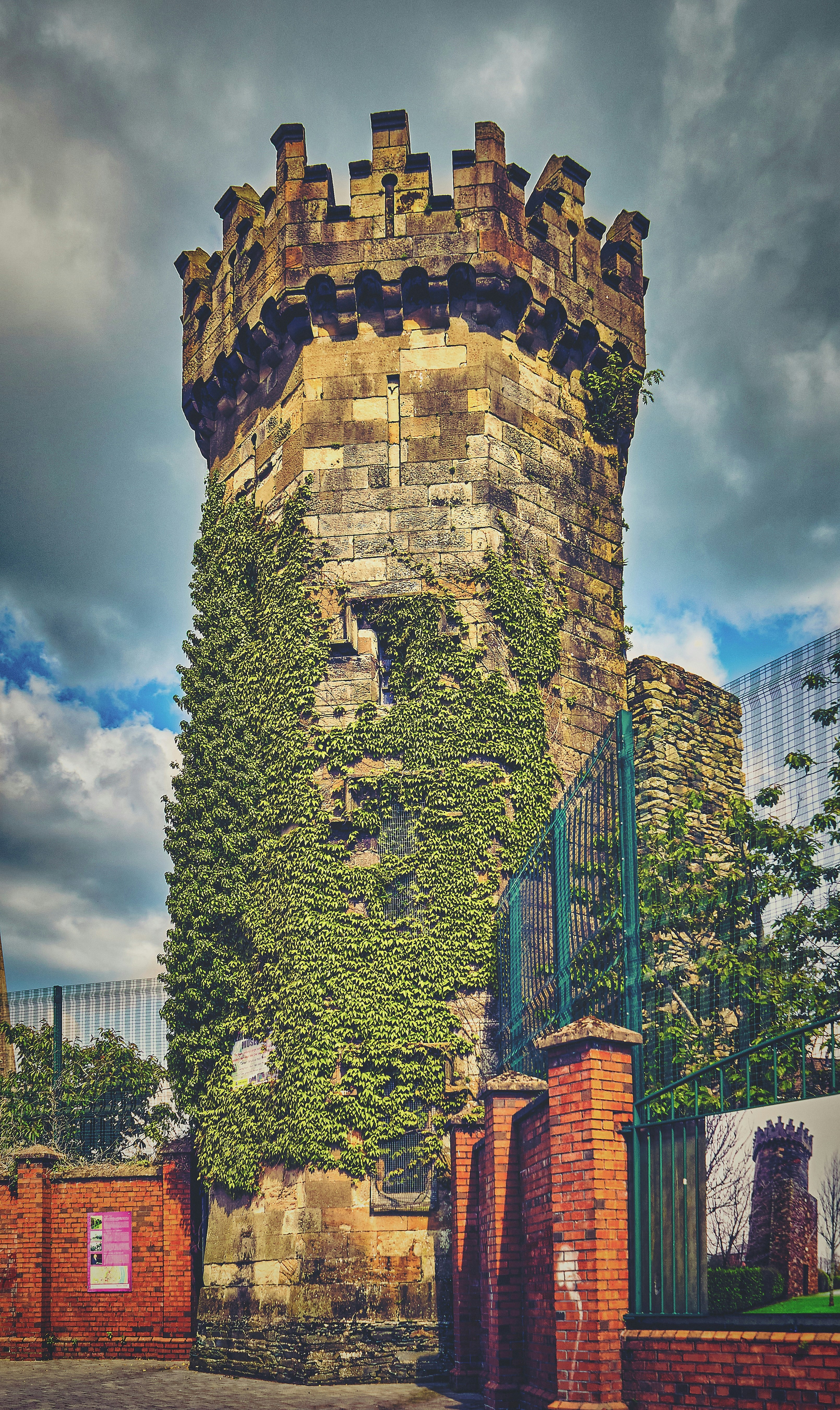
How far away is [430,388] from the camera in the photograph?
12.9 m

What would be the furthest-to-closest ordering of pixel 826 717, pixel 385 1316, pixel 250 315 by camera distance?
pixel 250 315 < pixel 385 1316 < pixel 826 717

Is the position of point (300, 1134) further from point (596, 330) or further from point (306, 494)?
point (596, 330)

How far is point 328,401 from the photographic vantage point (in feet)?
42.8

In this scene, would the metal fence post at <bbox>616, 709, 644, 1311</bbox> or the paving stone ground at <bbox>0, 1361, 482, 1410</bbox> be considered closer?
the metal fence post at <bbox>616, 709, 644, 1311</bbox>

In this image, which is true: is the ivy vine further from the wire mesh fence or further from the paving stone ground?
the paving stone ground

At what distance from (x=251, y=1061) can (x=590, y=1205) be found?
19.0 feet

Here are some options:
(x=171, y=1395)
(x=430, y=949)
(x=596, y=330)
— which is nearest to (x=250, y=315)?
(x=596, y=330)

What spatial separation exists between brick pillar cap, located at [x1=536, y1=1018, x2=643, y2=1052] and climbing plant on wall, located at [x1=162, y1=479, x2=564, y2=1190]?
4640mm

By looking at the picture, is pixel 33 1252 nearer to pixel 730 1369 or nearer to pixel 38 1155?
pixel 38 1155

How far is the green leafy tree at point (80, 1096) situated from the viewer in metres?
14.8

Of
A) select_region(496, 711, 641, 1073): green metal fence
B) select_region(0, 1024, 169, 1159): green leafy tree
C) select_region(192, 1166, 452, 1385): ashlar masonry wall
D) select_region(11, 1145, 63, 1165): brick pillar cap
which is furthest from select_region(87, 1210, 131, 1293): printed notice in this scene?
select_region(496, 711, 641, 1073): green metal fence

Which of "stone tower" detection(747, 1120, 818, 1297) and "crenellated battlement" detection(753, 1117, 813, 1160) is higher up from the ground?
"crenellated battlement" detection(753, 1117, 813, 1160)

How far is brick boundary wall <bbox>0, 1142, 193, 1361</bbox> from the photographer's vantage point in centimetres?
1266

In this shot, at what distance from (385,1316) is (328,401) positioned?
853 cm
